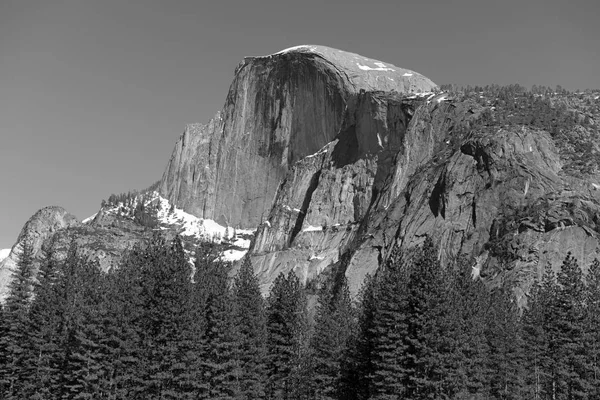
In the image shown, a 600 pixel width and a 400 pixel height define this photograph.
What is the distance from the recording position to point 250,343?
78188mm

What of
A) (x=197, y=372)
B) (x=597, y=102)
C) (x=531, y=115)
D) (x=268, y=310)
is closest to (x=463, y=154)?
(x=531, y=115)

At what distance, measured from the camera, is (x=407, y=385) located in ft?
225

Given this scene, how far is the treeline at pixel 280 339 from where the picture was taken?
66.9m

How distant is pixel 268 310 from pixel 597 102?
410ft

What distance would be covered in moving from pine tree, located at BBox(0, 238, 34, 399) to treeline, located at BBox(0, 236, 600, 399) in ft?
0.63

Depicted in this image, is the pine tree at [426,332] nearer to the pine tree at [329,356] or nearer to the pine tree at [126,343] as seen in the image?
the pine tree at [329,356]

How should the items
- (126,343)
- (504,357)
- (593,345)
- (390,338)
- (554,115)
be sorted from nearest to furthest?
(390,338) → (126,343) → (593,345) → (504,357) → (554,115)

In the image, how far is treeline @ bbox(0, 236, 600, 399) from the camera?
66.9 m

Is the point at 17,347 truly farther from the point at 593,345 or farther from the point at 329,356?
the point at 593,345

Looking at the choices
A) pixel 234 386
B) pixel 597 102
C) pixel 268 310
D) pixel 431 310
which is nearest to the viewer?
pixel 431 310

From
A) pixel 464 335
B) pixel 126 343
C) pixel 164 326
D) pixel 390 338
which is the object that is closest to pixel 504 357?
pixel 464 335

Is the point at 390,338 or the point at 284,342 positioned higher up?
the point at 390,338

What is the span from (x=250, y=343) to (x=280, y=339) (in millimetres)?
5117

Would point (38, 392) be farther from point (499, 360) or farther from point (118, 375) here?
point (499, 360)
